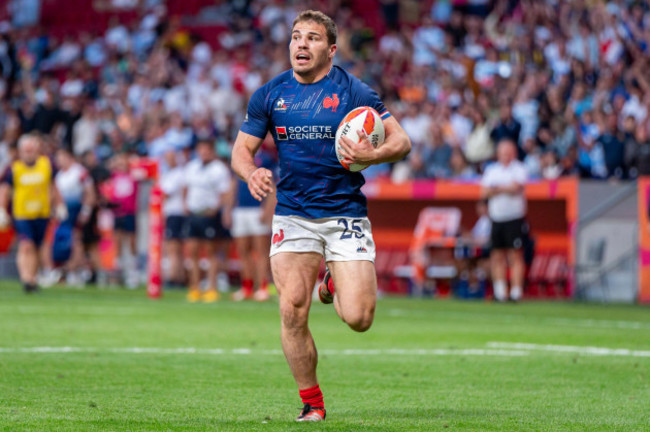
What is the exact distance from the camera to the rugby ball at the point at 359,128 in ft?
21.9

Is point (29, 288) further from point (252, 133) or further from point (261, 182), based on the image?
point (261, 182)

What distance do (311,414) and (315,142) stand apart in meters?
1.60

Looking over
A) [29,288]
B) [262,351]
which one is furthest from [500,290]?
[262,351]

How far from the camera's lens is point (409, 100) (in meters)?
24.5

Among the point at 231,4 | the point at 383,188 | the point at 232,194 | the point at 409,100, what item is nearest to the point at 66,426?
the point at 232,194

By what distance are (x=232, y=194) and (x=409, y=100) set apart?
6.05 m

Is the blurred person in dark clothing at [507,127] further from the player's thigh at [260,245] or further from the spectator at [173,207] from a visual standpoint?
the spectator at [173,207]

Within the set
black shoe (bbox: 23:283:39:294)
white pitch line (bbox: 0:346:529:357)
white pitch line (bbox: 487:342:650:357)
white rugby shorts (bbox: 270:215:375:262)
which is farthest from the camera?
black shoe (bbox: 23:283:39:294)

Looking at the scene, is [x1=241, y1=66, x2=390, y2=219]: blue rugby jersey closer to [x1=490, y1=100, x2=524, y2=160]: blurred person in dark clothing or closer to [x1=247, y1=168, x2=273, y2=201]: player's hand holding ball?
[x1=247, y1=168, x2=273, y2=201]: player's hand holding ball

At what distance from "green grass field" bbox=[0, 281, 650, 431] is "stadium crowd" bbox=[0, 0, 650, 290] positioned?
5.70 metres

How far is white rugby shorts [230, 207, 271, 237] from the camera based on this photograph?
1928cm

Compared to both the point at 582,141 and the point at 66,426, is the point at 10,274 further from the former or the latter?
the point at 66,426

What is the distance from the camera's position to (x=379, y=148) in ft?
22.1

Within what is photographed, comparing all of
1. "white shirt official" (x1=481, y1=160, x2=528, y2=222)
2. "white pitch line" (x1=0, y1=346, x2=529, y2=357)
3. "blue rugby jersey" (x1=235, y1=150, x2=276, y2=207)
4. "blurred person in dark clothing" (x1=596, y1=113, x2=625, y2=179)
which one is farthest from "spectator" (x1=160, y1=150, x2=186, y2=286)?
"white pitch line" (x1=0, y1=346, x2=529, y2=357)
